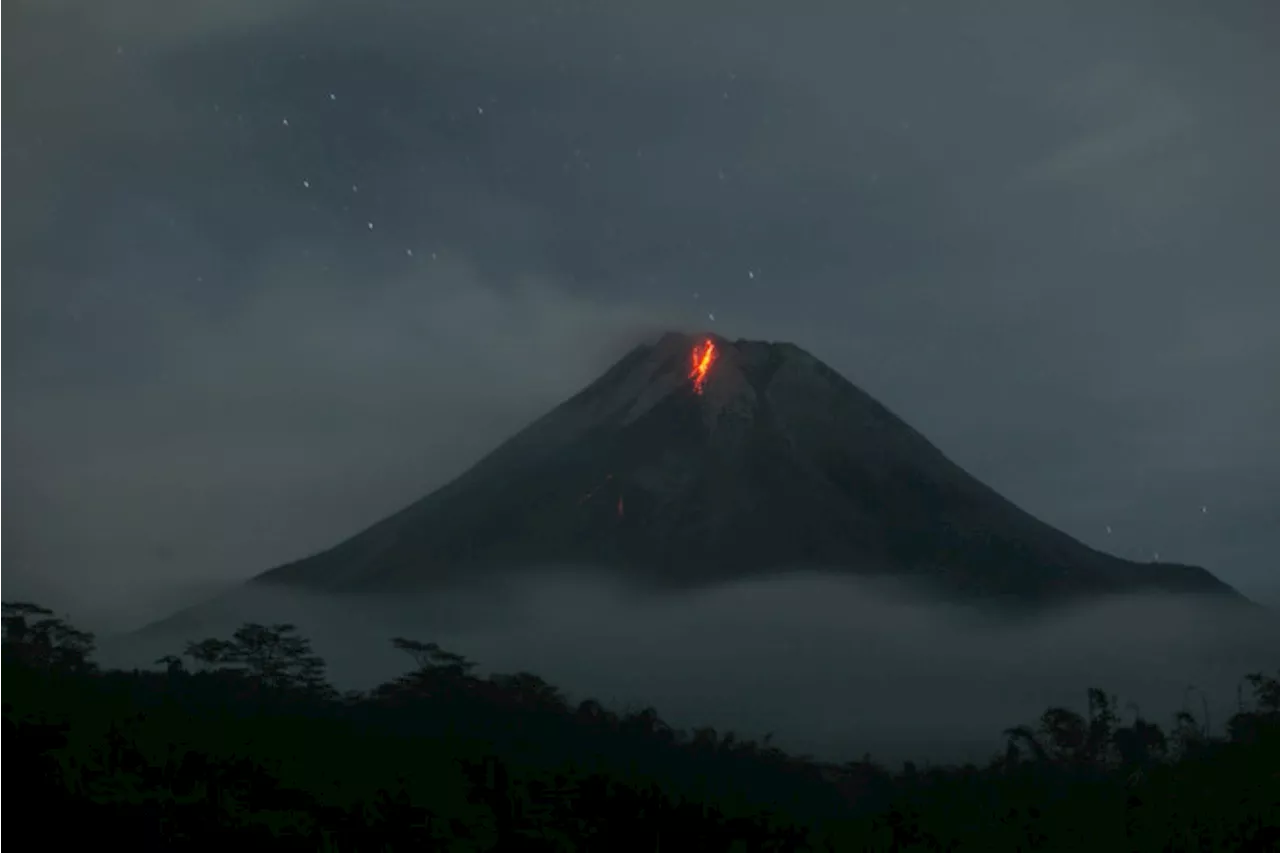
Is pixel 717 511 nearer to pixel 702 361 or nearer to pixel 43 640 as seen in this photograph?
pixel 702 361

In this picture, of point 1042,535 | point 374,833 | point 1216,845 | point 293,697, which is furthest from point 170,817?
point 1042,535

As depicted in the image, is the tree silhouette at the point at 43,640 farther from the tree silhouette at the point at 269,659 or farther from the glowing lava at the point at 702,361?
the glowing lava at the point at 702,361

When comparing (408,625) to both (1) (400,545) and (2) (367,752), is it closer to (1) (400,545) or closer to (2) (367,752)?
(1) (400,545)

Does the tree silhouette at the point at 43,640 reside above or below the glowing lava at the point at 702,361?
below

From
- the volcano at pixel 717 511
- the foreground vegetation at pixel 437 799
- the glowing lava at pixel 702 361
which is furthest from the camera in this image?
the glowing lava at pixel 702 361

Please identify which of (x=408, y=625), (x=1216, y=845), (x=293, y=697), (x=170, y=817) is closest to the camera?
(x=170, y=817)

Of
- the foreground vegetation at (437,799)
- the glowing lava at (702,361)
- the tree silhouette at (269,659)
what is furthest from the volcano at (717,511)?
the foreground vegetation at (437,799)
